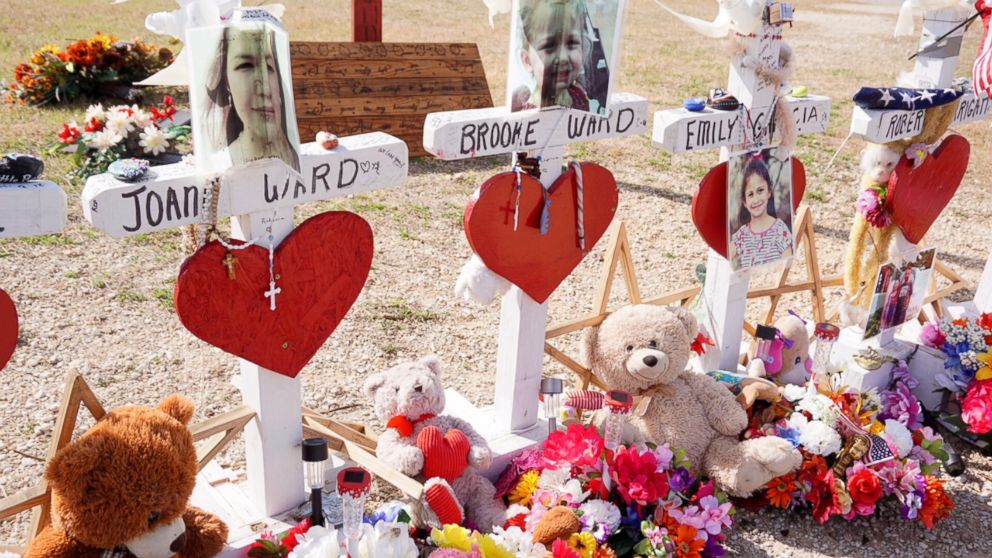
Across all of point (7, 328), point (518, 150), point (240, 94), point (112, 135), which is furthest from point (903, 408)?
point (112, 135)

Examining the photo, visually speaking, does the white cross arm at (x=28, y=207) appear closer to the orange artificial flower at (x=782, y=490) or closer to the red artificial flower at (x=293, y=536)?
the red artificial flower at (x=293, y=536)

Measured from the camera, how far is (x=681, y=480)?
3256mm

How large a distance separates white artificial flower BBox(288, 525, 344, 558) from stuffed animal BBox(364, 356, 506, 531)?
427 mm

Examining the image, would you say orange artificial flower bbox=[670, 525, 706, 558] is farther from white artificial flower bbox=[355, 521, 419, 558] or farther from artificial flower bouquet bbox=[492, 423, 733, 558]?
white artificial flower bbox=[355, 521, 419, 558]

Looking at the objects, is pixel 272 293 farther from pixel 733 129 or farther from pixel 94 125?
pixel 94 125

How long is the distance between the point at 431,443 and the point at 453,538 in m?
0.42

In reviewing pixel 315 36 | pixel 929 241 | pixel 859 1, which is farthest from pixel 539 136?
pixel 859 1

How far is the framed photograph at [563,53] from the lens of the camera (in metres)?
2.93

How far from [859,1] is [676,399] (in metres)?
22.5

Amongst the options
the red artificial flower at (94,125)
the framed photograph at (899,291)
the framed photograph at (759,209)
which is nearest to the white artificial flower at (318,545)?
the framed photograph at (759,209)

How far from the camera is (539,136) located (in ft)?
10.2

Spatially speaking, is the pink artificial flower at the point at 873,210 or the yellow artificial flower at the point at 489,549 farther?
the pink artificial flower at the point at 873,210

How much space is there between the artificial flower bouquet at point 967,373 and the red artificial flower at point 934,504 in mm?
542

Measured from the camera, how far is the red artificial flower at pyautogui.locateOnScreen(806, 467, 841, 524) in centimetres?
345
